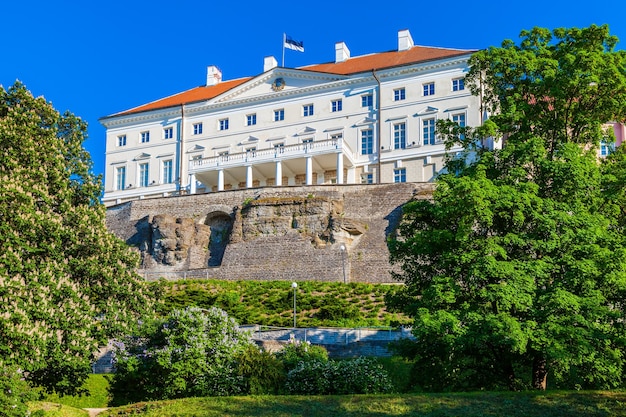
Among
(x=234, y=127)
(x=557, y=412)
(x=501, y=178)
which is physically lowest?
(x=557, y=412)

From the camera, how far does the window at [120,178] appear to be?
60844 millimetres

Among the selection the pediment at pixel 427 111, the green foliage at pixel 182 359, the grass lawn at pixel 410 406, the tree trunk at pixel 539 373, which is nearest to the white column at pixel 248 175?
the pediment at pixel 427 111

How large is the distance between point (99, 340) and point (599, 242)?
1417 cm

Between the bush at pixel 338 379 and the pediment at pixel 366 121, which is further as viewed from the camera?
the pediment at pixel 366 121

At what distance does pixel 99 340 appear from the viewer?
23109mm

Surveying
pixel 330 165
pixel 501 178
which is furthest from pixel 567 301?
pixel 330 165

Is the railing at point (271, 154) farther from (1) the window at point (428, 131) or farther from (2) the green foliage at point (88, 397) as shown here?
(2) the green foliage at point (88, 397)

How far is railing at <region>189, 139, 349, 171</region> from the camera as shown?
2019 inches

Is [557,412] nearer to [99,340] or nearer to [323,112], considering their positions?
[99,340]

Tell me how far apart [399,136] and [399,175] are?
9.29 ft

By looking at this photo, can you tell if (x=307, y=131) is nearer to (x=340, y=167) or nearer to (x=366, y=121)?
(x=366, y=121)

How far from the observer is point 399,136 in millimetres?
53000

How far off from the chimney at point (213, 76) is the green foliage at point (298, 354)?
1794 inches

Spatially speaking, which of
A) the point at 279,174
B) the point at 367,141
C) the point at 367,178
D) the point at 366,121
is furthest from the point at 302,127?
the point at 367,178
